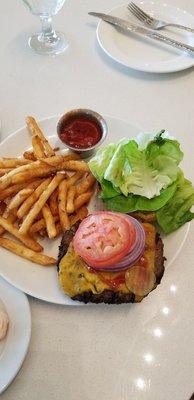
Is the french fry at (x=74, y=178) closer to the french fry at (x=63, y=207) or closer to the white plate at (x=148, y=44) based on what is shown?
the french fry at (x=63, y=207)

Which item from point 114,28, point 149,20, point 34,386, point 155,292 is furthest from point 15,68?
point 34,386

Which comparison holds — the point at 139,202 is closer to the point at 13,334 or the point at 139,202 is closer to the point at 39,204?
the point at 39,204

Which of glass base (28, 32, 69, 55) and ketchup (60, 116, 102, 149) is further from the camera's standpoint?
glass base (28, 32, 69, 55)

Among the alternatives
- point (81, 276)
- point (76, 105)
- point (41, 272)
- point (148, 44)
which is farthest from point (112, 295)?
point (148, 44)

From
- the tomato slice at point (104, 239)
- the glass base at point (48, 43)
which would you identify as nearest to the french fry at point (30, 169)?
the tomato slice at point (104, 239)

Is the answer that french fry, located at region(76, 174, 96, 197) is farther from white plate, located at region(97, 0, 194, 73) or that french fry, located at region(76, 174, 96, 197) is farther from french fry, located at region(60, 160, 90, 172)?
white plate, located at region(97, 0, 194, 73)

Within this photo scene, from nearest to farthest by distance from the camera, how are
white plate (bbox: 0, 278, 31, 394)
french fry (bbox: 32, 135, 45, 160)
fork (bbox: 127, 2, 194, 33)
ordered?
white plate (bbox: 0, 278, 31, 394), french fry (bbox: 32, 135, 45, 160), fork (bbox: 127, 2, 194, 33)

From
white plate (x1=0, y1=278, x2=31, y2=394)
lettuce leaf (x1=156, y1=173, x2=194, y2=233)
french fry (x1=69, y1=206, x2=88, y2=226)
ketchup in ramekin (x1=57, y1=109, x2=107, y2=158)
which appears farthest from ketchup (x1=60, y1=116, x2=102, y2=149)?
white plate (x1=0, y1=278, x2=31, y2=394)
